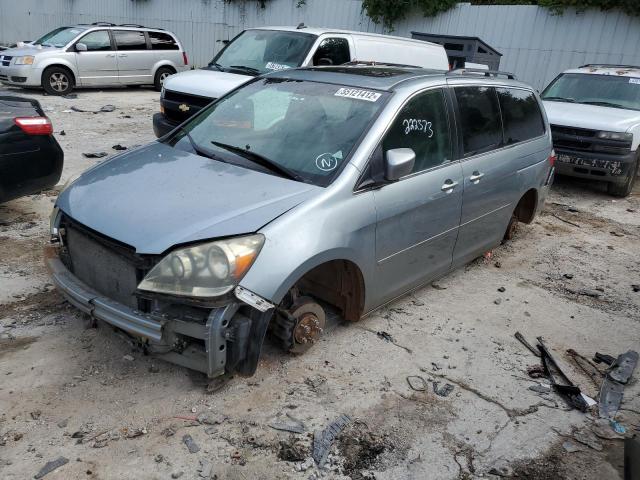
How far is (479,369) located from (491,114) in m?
2.28

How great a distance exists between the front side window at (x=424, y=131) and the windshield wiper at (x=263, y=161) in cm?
68

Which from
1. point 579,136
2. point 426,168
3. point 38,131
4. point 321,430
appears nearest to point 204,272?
point 321,430

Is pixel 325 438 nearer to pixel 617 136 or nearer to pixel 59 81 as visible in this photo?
pixel 617 136

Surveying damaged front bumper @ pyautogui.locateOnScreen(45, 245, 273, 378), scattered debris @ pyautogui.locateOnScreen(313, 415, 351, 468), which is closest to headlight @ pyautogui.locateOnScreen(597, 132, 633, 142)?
scattered debris @ pyautogui.locateOnScreen(313, 415, 351, 468)

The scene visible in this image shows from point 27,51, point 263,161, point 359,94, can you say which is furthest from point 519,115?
point 27,51

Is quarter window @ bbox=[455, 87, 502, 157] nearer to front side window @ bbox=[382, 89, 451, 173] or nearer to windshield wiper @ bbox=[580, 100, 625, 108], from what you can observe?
front side window @ bbox=[382, 89, 451, 173]

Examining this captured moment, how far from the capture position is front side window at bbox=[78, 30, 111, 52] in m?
14.1

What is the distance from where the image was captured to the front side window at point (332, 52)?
28.1 ft

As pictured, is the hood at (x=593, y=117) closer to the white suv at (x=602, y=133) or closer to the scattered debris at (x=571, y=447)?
the white suv at (x=602, y=133)

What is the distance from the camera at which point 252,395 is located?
3.31 metres

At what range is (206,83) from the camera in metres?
8.28

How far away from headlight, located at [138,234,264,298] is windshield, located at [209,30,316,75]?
6105 mm

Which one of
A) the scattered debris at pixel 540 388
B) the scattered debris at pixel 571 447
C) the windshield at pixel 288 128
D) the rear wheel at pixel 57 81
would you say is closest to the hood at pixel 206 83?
the windshield at pixel 288 128

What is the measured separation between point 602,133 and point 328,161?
6.22 m
